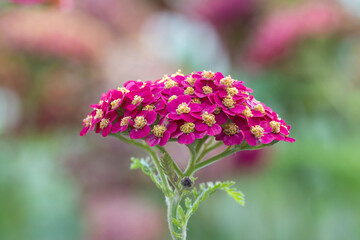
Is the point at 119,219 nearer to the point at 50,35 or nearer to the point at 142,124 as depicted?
the point at 50,35

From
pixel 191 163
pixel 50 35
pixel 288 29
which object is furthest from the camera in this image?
pixel 288 29

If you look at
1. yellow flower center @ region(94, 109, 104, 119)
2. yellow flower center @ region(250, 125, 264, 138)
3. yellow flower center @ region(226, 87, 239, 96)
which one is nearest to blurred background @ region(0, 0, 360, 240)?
yellow flower center @ region(94, 109, 104, 119)

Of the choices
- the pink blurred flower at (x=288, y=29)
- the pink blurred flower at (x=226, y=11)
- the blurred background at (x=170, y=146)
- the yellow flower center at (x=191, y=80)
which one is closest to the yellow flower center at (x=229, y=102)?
the yellow flower center at (x=191, y=80)

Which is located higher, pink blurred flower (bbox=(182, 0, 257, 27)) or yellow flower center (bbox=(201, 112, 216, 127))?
pink blurred flower (bbox=(182, 0, 257, 27))

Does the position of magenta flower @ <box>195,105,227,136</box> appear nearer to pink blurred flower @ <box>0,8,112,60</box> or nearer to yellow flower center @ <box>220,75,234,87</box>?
yellow flower center @ <box>220,75,234,87</box>

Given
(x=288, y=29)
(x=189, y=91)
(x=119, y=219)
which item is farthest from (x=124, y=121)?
(x=288, y=29)

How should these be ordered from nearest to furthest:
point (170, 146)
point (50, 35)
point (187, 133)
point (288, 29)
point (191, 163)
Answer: point (187, 133) → point (191, 163) → point (50, 35) → point (170, 146) → point (288, 29)

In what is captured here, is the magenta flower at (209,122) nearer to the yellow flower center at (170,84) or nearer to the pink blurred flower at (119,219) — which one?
the yellow flower center at (170,84)

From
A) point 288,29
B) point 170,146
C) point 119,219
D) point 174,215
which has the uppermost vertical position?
point 288,29
